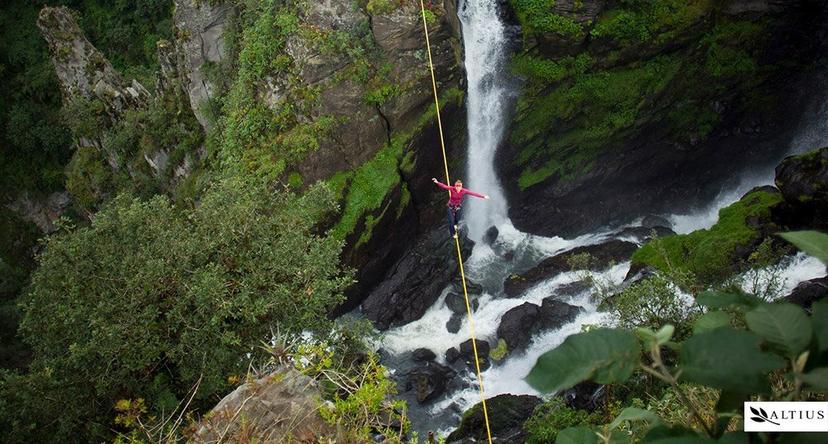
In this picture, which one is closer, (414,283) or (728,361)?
(728,361)

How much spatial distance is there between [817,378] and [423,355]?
14936 mm

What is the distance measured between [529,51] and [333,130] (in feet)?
22.6

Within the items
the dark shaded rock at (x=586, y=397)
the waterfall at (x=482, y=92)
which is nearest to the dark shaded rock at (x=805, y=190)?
the dark shaded rock at (x=586, y=397)

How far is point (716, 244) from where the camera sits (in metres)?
13.9

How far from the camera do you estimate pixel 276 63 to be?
16219 millimetres

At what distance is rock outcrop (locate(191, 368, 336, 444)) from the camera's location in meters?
4.81

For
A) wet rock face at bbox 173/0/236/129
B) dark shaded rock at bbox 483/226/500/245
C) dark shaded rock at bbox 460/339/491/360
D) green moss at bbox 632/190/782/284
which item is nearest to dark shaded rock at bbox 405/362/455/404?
dark shaded rock at bbox 460/339/491/360

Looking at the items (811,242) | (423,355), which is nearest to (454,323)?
(423,355)

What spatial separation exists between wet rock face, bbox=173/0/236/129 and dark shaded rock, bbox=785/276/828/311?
15.4 metres

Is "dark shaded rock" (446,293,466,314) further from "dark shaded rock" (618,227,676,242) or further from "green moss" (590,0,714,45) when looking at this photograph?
"green moss" (590,0,714,45)

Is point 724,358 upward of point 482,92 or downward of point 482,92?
upward

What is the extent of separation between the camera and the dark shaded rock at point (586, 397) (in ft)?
38.9

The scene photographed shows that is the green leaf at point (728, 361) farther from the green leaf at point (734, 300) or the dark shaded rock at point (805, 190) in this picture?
the dark shaded rock at point (805, 190)

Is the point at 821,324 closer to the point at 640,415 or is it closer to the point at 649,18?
the point at 640,415
